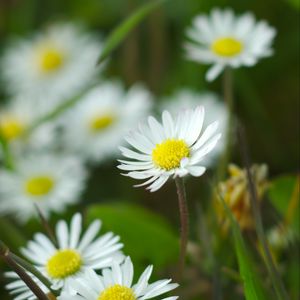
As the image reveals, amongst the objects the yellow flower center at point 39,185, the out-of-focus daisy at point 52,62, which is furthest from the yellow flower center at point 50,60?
the yellow flower center at point 39,185

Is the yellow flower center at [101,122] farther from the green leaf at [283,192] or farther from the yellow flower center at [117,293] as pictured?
the yellow flower center at [117,293]

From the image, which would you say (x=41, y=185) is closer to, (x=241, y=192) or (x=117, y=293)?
(x=241, y=192)

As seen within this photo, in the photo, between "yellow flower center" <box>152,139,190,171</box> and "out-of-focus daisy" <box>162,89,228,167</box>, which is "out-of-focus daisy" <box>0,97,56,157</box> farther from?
"yellow flower center" <box>152,139,190,171</box>

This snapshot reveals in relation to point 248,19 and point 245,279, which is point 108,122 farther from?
point 245,279

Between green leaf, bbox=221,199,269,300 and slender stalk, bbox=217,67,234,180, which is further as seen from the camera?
slender stalk, bbox=217,67,234,180

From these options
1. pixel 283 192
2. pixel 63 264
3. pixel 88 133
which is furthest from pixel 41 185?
pixel 63 264

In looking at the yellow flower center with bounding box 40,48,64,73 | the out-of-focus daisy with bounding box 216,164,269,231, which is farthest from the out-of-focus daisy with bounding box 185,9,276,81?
the yellow flower center with bounding box 40,48,64,73

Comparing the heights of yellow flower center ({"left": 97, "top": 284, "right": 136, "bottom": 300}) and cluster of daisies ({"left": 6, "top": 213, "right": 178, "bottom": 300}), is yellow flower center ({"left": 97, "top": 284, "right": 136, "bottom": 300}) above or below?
below
